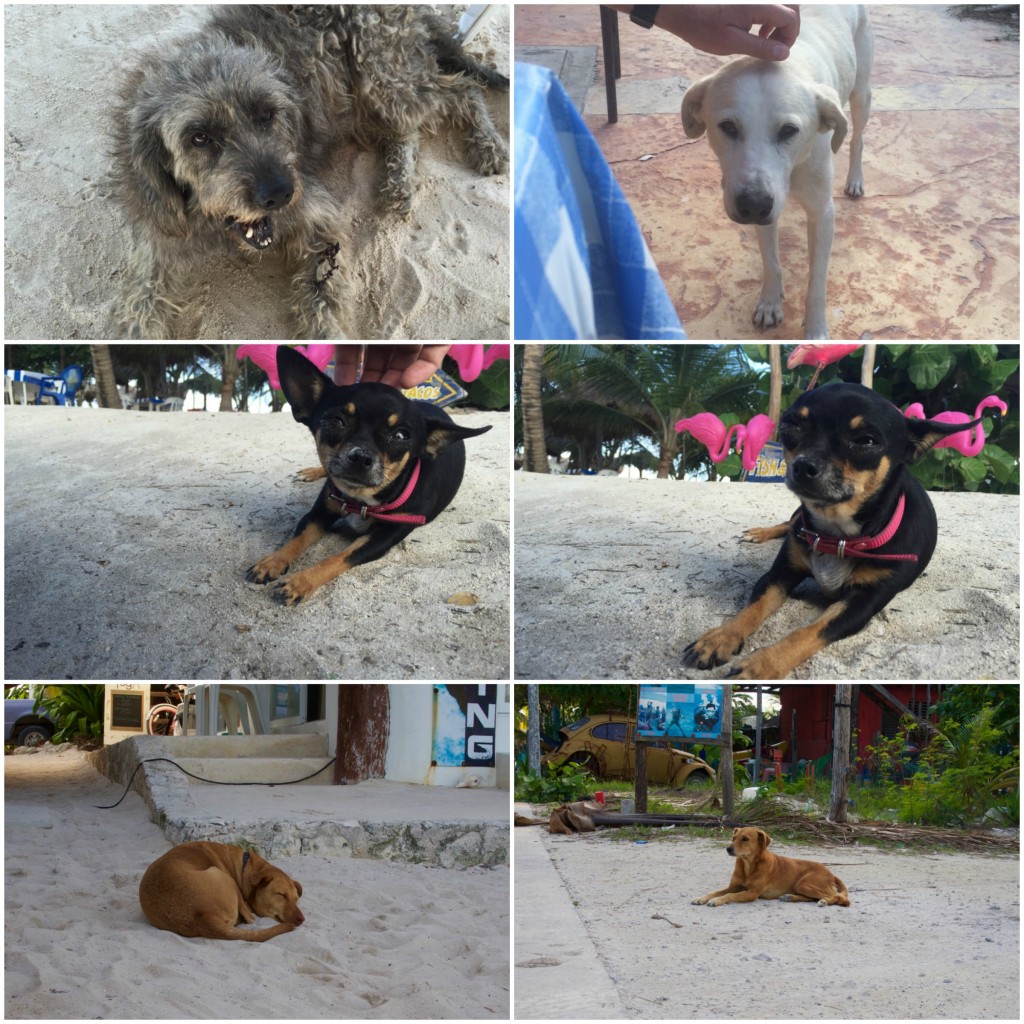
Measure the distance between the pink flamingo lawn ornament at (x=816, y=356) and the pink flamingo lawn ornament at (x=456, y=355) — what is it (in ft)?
3.36

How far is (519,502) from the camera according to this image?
3.48 meters

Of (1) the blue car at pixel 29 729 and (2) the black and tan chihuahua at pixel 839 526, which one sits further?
(1) the blue car at pixel 29 729

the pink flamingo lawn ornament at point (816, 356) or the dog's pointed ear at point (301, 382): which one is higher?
the pink flamingo lawn ornament at point (816, 356)

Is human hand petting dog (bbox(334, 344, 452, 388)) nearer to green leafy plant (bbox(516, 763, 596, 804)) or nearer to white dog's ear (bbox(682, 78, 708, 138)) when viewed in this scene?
white dog's ear (bbox(682, 78, 708, 138))

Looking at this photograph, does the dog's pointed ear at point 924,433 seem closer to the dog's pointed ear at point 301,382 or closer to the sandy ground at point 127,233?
the sandy ground at point 127,233

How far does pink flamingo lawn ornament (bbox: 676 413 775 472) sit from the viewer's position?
10.7ft

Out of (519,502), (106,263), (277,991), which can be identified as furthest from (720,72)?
(277,991)

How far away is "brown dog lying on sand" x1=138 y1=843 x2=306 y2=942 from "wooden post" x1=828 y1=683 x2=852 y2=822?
2.79 meters

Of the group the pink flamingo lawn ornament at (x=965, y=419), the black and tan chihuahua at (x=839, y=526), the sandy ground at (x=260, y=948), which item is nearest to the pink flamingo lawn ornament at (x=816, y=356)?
the black and tan chihuahua at (x=839, y=526)

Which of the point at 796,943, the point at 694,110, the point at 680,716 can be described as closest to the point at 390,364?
the point at 694,110

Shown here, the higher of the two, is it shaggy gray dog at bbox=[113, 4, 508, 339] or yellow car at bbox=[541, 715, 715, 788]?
shaggy gray dog at bbox=[113, 4, 508, 339]

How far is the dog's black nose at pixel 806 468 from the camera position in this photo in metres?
2.90

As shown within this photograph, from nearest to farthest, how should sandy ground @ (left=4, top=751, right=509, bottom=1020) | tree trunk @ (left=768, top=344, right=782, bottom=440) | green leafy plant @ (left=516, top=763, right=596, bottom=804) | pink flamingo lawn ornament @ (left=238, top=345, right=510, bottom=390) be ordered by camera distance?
sandy ground @ (left=4, top=751, right=509, bottom=1020) < tree trunk @ (left=768, top=344, right=782, bottom=440) < pink flamingo lawn ornament @ (left=238, top=345, right=510, bottom=390) < green leafy plant @ (left=516, top=763, right=596, bottom=804)

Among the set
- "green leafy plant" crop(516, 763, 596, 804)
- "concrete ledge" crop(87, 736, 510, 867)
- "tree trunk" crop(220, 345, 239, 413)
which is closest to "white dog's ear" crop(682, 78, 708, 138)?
"tree trunk" crop(220, 345, 239, 413)
